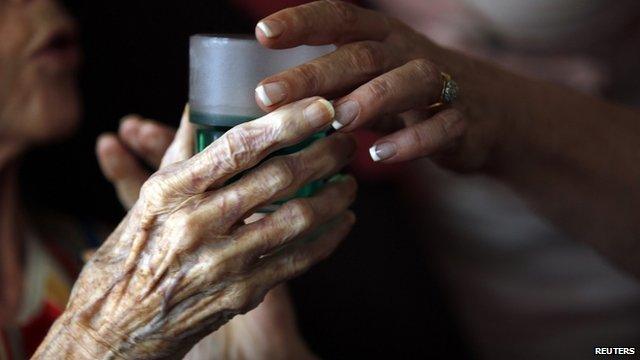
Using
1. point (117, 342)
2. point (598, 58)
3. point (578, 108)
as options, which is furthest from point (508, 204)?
point (117, 342)

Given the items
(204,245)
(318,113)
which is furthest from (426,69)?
(204,245)

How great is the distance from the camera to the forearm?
1069mm

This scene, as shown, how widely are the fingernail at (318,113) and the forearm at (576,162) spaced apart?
0.35 metres

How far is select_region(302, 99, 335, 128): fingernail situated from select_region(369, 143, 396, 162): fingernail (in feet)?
0.37

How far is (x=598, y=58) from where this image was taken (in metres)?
1.48

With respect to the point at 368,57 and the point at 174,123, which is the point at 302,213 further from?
the point at 174,123

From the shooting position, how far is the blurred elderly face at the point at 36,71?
47.5 inches

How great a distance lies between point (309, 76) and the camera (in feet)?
2.55

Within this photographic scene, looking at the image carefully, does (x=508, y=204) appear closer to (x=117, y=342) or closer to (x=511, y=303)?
(x=511, y=303)

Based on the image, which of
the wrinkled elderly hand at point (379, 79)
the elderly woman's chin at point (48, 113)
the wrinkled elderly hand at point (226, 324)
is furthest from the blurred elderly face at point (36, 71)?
the wrinkled elderly hand at point (379, 79)

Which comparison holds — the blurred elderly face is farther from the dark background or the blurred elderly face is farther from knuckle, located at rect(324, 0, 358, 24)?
knuckle, located at rect(324, 0, 358, 24)

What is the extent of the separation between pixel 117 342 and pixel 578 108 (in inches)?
27.2

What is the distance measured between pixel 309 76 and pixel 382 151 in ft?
0.43

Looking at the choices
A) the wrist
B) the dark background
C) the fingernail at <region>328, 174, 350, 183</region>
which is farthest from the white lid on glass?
the dark background
